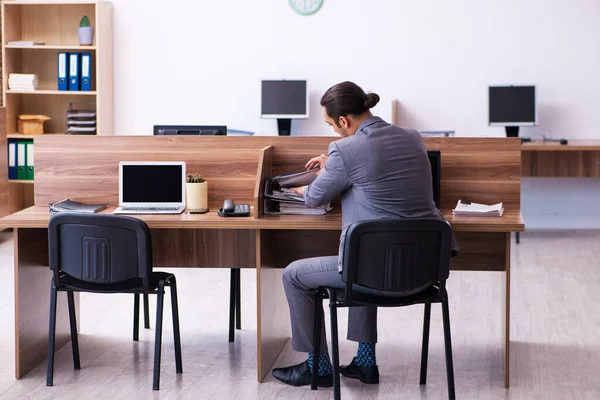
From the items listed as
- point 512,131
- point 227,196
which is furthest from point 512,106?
point 227,196

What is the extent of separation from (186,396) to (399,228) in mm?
1018

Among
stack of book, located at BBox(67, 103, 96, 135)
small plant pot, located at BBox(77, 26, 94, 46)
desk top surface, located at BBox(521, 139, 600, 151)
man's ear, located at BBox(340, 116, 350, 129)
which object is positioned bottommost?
desk top surface, located at BBox(521, 139, 600, 151)

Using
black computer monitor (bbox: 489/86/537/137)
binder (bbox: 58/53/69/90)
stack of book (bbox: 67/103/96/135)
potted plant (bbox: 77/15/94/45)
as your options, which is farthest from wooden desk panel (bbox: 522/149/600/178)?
binder (bbox: 58/53/69/90)

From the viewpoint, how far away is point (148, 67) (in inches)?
283

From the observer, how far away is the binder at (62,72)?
685 centimetres

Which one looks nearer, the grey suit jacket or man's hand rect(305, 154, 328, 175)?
the grey suit jacket

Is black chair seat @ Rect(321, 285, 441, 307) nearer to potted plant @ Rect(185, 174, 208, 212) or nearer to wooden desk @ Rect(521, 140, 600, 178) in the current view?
potted plant @ Rect(185, 174, 208, 212)

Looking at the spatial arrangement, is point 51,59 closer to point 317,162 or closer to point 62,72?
point 62,72

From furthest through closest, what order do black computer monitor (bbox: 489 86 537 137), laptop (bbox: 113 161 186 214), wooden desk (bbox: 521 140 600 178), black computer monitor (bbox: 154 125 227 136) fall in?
black computer monitor (bbox: 489 86 537 137)
wooden desk (bbox: 521 140 600 178)
black computer monitor (bbox: 154 125 227 136)
laptop (bbox: 113 161 186 214)

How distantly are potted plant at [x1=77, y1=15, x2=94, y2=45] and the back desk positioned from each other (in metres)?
3.20

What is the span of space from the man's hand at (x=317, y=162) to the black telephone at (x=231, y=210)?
30 cm

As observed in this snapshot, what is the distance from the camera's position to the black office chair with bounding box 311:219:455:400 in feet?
9.68

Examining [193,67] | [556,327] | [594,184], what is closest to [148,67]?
[193,67]

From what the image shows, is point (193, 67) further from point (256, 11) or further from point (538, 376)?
point (538, 376)
